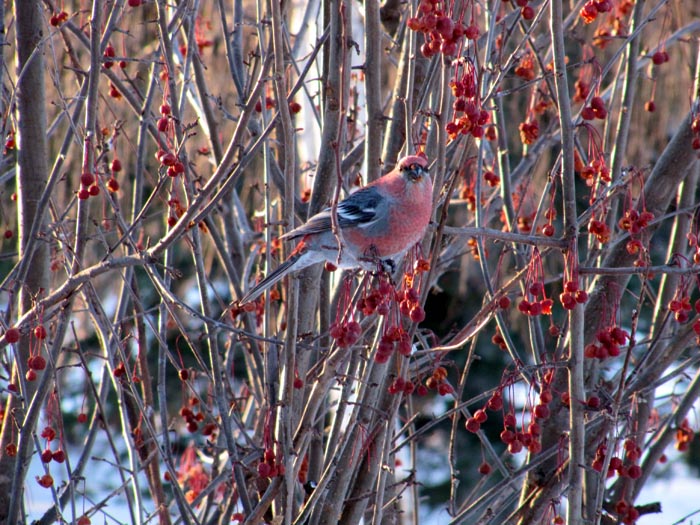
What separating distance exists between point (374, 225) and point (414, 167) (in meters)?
0.34

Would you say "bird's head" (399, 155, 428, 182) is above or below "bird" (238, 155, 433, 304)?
above

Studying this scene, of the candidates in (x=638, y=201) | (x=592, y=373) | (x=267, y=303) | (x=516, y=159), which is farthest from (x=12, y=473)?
(x=516, y=159)

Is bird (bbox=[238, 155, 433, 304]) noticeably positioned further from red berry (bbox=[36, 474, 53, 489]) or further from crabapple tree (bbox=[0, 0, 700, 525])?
red berry (bbox=[36, 474, 53, 489])

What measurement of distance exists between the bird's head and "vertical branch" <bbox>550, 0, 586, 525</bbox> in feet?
1.37

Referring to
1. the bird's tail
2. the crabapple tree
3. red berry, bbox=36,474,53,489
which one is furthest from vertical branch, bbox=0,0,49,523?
the bird's tail

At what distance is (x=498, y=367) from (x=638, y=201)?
3284 mm

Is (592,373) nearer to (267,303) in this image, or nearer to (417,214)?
(417,214)

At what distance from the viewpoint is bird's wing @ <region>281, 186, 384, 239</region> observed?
2475 mm

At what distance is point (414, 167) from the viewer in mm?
2322

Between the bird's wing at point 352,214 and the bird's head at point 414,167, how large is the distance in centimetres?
14

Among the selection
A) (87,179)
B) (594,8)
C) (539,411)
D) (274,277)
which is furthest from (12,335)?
(594,8)

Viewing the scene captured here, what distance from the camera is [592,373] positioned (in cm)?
278

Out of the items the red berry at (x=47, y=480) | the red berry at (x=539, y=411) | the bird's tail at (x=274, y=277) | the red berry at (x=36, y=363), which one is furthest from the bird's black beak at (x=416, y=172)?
the red berry at (x=47, y=480)

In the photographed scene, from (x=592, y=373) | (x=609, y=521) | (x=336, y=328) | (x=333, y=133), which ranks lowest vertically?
(x=609, y=521)
